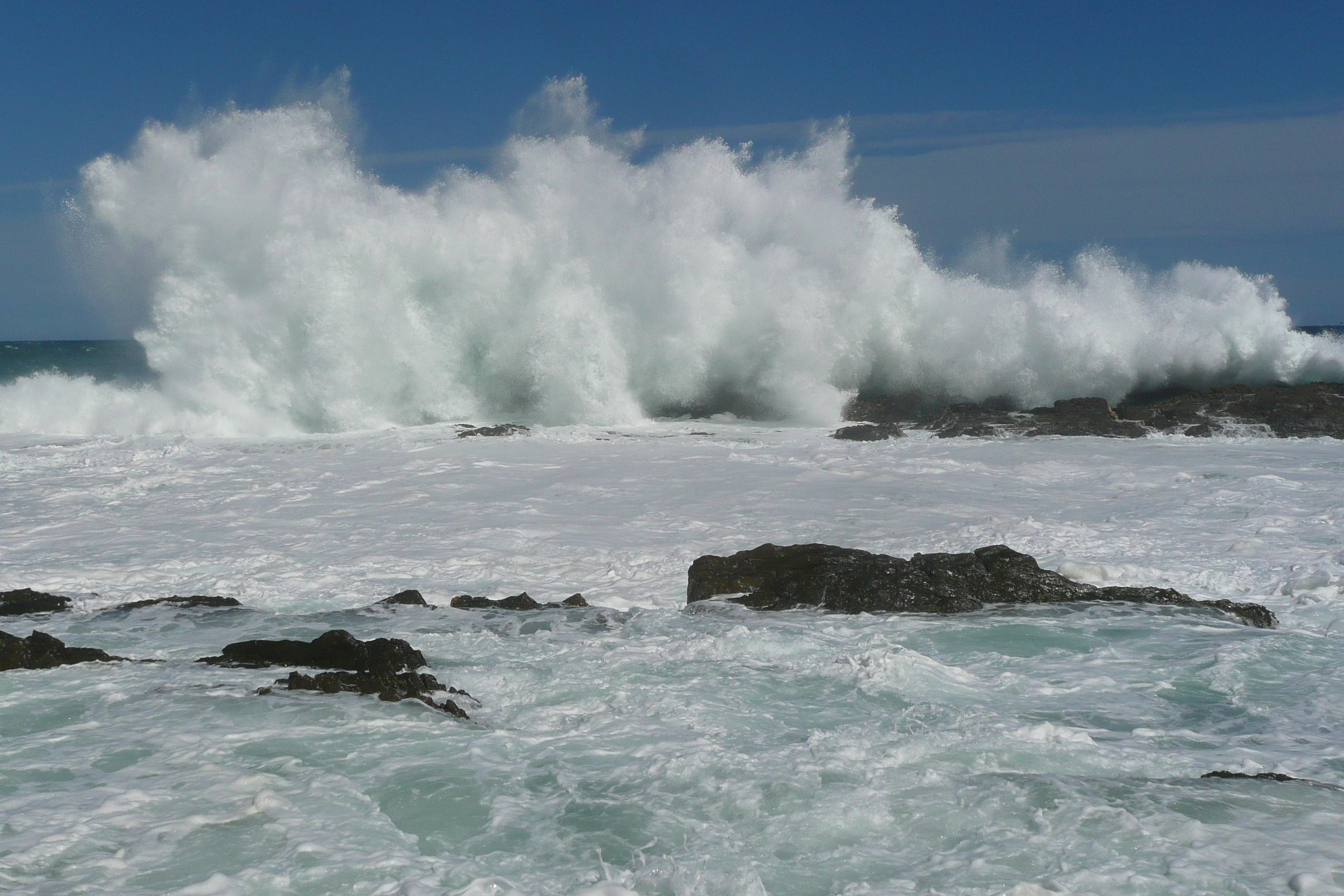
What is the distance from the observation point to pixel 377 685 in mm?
5102

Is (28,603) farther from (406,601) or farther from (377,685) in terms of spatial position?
(377,685)

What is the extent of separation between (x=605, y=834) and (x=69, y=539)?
305 inches

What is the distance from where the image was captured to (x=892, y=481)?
11.8 m

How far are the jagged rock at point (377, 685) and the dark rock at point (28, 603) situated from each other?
2978 millimetres

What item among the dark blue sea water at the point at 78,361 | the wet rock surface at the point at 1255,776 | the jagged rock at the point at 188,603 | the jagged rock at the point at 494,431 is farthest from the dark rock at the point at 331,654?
the dark blue sea water at the point at 78,361

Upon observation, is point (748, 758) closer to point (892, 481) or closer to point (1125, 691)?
point (1125, 691)

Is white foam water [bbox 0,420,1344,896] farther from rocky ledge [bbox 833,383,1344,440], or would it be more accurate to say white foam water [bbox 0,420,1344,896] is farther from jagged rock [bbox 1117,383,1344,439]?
jagged rock [bbox 1117,383,1344,439]

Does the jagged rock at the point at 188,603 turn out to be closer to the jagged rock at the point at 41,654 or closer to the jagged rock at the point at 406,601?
the jagged rock at the point at 406,601

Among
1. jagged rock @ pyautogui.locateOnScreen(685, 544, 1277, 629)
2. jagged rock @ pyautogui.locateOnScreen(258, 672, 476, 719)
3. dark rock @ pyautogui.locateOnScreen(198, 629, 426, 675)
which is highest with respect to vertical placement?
jagged rock @ pyautogui.locateOnScreen(685, 544, 1277, 629)

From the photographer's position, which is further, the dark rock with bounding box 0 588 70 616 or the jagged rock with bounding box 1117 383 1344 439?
the jagged rock with bounding box 1117 383 1344 439

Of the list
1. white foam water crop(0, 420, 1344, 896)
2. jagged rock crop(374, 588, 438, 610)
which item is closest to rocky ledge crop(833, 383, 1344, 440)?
white foam water crop(0, 420, 1344, 896)

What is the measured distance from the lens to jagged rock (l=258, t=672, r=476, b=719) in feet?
16.5

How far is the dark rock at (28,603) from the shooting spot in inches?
277

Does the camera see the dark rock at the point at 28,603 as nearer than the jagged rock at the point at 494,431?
Yes
